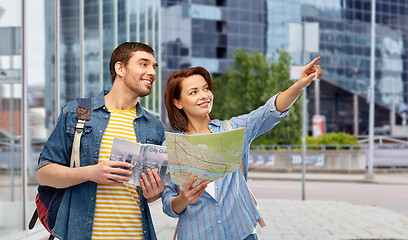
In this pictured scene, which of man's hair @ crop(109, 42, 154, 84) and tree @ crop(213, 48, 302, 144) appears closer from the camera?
man's hair @ crop(109, 42, 154, 84)

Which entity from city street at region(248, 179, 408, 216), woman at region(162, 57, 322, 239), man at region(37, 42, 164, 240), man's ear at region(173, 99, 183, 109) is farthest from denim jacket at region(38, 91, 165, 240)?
city street at region(248, 179, 408, 216)

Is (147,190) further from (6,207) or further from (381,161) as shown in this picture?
(381,161)

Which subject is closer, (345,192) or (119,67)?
(119,67)

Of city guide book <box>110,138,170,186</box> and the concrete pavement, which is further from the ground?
city guide book <box>110,138,170,186</box>

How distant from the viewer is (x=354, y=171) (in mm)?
25672

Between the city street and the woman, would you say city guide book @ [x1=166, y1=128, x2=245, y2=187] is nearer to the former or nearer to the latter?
the woman

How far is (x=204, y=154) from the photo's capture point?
218cm

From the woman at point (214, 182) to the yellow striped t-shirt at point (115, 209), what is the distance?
0.57 feet

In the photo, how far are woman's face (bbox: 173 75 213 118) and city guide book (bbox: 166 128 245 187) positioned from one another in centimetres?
43

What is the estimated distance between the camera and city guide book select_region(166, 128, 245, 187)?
2150 mm

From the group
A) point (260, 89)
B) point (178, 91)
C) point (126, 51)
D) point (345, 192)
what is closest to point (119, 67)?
point (126, 51)

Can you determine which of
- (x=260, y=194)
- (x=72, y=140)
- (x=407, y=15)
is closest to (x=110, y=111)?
(x=72, y=140)

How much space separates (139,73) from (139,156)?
1.62 ft

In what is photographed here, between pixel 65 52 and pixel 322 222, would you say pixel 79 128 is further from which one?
pixel 322 222
